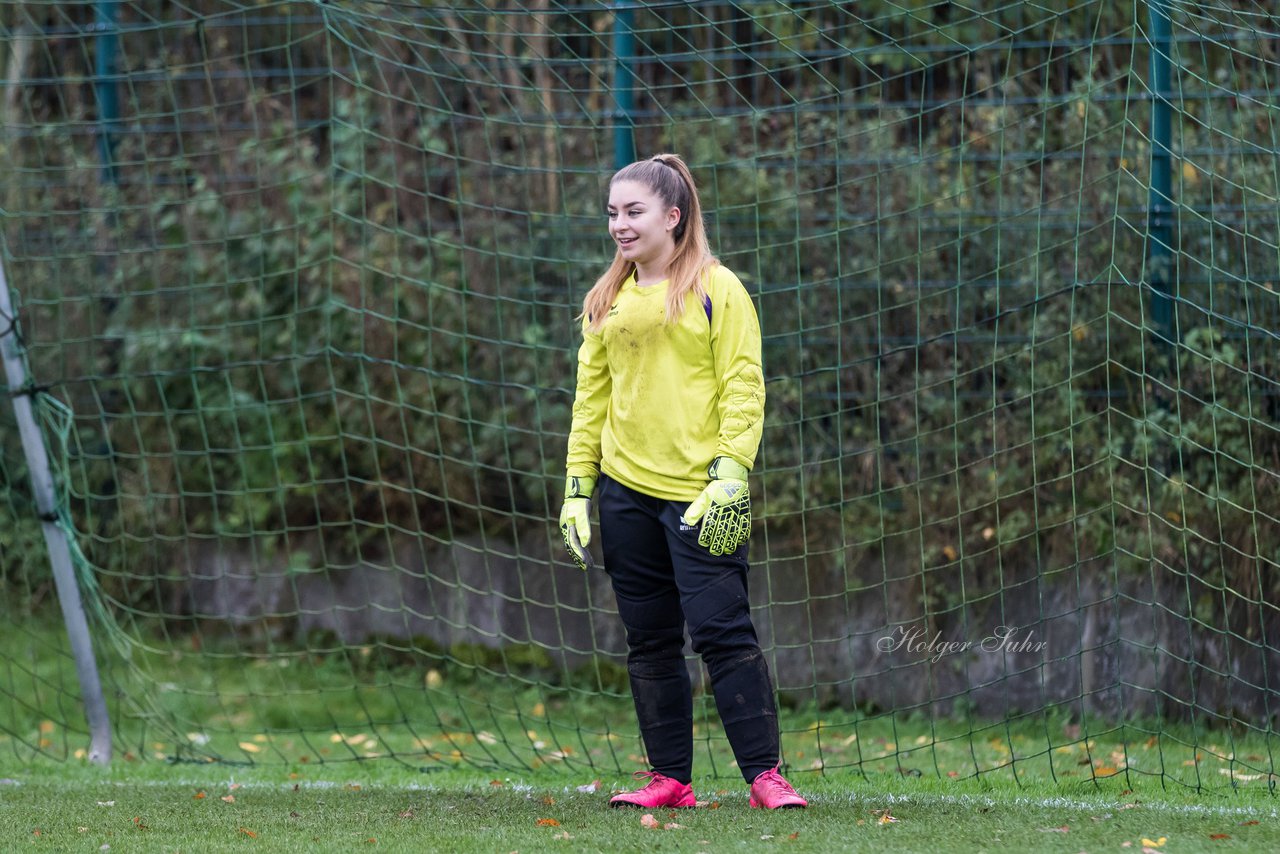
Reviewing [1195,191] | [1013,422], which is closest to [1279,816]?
[1013,422]

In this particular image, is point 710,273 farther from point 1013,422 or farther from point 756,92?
Result: point 756,92

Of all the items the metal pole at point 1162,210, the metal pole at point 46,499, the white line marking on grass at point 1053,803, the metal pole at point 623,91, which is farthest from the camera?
the metal pole at point 623,91

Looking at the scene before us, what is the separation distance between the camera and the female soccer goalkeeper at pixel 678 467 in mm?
3289

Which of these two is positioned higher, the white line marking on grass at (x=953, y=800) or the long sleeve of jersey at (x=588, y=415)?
the long sleeve of jersey at (x=588, y=415)

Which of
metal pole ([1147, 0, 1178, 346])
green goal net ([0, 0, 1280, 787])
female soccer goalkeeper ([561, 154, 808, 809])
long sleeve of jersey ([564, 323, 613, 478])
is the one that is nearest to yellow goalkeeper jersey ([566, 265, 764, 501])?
female soccer goalkeeper ([561, 154, 808, 809])

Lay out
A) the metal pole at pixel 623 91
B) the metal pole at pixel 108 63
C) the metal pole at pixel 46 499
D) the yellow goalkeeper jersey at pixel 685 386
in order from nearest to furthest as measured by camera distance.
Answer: the yellow goalkeeper jersey at pixel 685 386 < the metal pole at pixel 46 499 < the metal pole at pixel 623 91 < the metal pole at pixel 108 63

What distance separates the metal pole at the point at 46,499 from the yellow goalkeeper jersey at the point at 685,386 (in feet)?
7.36

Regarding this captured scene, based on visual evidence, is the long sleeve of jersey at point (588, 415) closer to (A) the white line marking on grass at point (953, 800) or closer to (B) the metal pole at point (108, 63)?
(A) the white line marking on grass at point (953, 800)

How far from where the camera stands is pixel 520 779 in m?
4.30

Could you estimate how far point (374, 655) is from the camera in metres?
6.20

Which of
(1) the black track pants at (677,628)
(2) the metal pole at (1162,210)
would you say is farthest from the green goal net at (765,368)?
(1) the black track pants at (677,628)

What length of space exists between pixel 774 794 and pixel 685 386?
100 cm

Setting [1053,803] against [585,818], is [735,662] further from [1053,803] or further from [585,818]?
[1053,803]

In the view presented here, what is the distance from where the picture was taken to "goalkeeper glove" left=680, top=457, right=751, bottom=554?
323 cm
